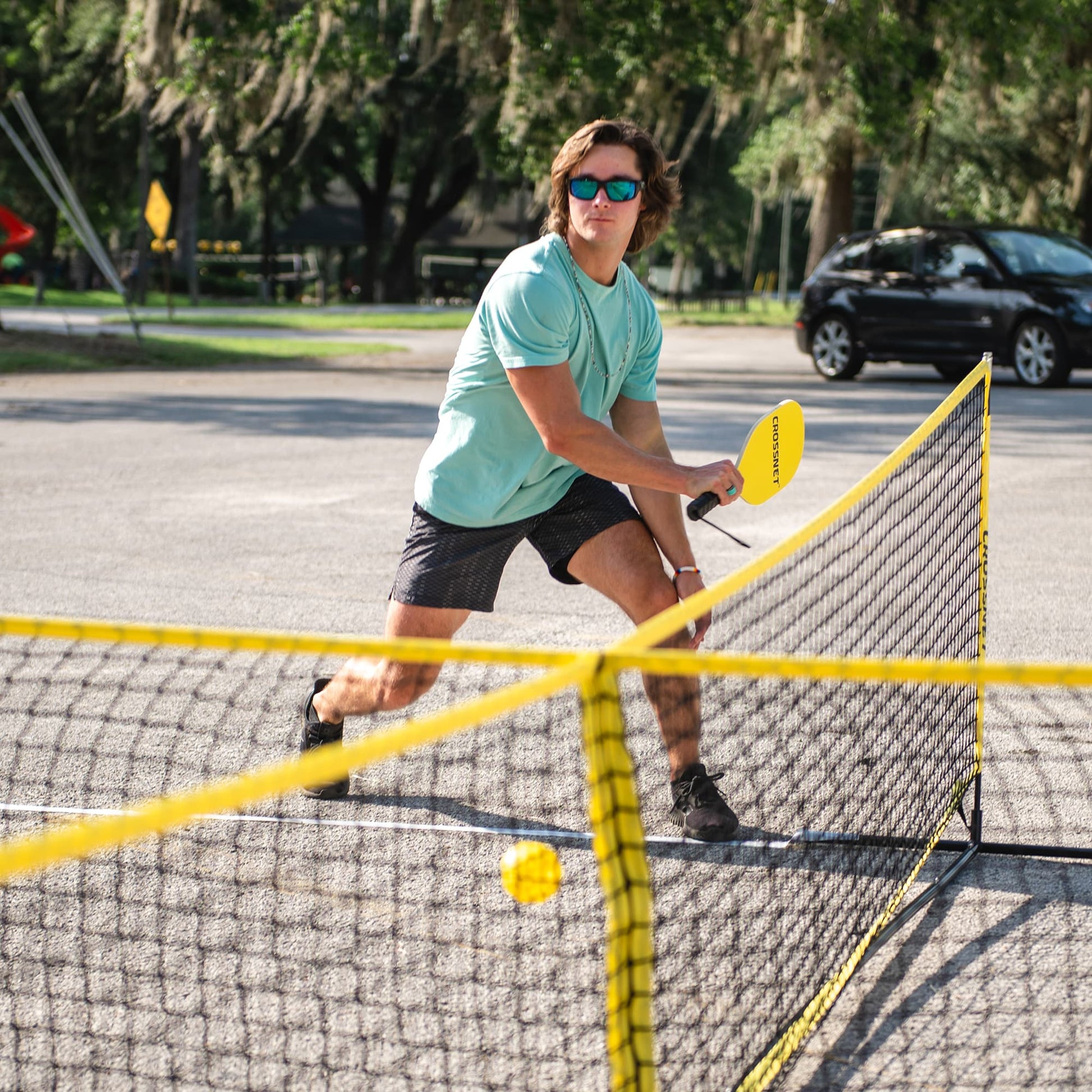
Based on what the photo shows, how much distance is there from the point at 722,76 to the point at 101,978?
18549 millimetres

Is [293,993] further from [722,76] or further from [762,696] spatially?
[722,76]

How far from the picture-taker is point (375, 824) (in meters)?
4.14

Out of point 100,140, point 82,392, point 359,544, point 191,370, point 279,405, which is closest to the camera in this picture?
point 359,544

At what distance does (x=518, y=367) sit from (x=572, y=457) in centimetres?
26

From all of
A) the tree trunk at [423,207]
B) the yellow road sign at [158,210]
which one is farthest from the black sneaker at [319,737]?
the tree trunk at [423,207]

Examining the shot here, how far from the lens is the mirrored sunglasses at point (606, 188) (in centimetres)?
376

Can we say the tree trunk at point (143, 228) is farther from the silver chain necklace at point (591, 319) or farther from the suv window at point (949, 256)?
the silver chain necklace at point (591, 319)

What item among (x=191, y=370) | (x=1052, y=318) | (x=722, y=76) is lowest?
(x=191, y=370)

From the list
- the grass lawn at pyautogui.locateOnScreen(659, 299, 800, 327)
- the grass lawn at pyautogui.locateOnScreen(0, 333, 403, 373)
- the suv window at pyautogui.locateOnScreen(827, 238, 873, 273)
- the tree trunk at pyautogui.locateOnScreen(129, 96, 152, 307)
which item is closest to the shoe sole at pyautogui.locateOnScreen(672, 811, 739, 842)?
the suv window at pyautogui.locateOnScreen(827, 238, 873, 273)

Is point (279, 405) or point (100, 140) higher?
point (100, 140)

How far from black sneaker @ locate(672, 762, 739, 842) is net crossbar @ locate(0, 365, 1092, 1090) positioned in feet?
0.14

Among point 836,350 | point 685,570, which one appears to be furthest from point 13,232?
point 685,570

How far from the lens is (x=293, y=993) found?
3.14 m

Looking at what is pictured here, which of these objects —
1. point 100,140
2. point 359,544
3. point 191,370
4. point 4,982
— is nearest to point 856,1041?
point 4,982
